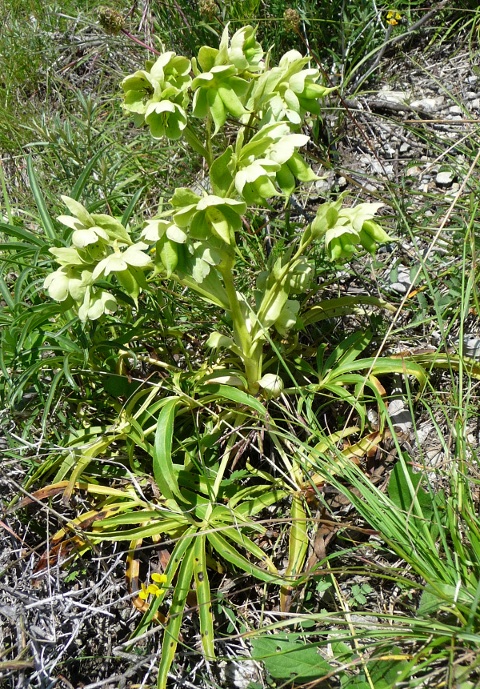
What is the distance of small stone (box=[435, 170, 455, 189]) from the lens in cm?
240

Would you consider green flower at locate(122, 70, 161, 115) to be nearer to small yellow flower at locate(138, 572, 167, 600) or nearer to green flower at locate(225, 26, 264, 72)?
green flower at locate(225, 26, 264, 72)

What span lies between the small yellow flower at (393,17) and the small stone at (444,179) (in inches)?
30.6

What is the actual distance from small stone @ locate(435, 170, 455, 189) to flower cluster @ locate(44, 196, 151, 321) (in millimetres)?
1366

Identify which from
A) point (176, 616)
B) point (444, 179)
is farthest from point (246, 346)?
point (444, 179)

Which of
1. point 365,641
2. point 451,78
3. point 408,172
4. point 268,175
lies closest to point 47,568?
point 365,641

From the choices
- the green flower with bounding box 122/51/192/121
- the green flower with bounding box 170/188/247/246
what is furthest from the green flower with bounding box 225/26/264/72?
the green flower with bounding box 170/188/247/246

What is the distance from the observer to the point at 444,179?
7.89ft

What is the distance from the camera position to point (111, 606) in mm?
1729

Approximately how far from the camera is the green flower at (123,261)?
1.53m

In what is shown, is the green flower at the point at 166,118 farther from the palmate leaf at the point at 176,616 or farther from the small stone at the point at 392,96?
the small stone at the point at 392,96

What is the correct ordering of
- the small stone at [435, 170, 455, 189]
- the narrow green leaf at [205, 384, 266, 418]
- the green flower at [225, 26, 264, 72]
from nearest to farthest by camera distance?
the green flower at [225, 26, 264, 72] < the narrow green leaf at [205, 384, 266, 418] < the small stone at [435, 170, 455, 189]

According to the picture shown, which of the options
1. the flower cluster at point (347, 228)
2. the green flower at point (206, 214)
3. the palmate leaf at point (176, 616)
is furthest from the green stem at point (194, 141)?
the palmate leaf at point (176, 616)

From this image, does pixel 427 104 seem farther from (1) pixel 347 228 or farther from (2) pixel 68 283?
(2) pixel 68 283

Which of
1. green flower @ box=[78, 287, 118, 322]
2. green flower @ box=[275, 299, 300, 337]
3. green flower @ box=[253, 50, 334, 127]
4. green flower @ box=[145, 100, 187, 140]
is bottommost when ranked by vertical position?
green flower @ box=[275, 299, 300, 337]
